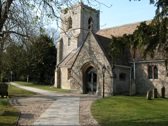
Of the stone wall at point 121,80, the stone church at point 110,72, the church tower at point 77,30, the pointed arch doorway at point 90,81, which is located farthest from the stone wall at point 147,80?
the church tower at point 77,30

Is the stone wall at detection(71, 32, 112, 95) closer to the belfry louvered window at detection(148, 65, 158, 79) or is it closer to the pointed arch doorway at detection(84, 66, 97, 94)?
the pointed arch doorway at detection(84, 66, 97, 94)

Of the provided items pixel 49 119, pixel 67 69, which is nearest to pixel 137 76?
pixel 67 69

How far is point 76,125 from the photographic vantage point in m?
9.69

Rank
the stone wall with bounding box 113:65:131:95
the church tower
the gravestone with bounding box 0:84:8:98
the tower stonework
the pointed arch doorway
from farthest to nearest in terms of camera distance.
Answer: the church tower, the tower stonework, the pointed arch doorway, the stone wall with bounding box 113:65:131:95, the gravestone with bounding box 0:84:8:98

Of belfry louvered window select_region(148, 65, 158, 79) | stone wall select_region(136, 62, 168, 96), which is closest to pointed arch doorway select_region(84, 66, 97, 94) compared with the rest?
stone wall select_region(136, 62, 168, 96)

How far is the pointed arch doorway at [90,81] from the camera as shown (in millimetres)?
25797

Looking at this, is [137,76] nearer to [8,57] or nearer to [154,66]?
[154,66]

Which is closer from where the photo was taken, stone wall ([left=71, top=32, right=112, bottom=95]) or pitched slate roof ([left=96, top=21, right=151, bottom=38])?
stone wall ([left=71, top=32, right=112, bottom=95])

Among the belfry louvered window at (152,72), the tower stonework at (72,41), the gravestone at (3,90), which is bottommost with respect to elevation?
the gravestone at (3,90)

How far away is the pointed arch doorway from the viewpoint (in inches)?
1016

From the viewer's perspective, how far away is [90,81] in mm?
26328

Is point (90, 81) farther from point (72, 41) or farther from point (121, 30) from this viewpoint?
point (72, 41)

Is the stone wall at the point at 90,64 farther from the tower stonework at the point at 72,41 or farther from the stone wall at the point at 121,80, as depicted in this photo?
the tower stonework at the point at 72,41

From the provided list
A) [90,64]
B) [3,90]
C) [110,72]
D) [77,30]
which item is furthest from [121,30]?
[3,90]
